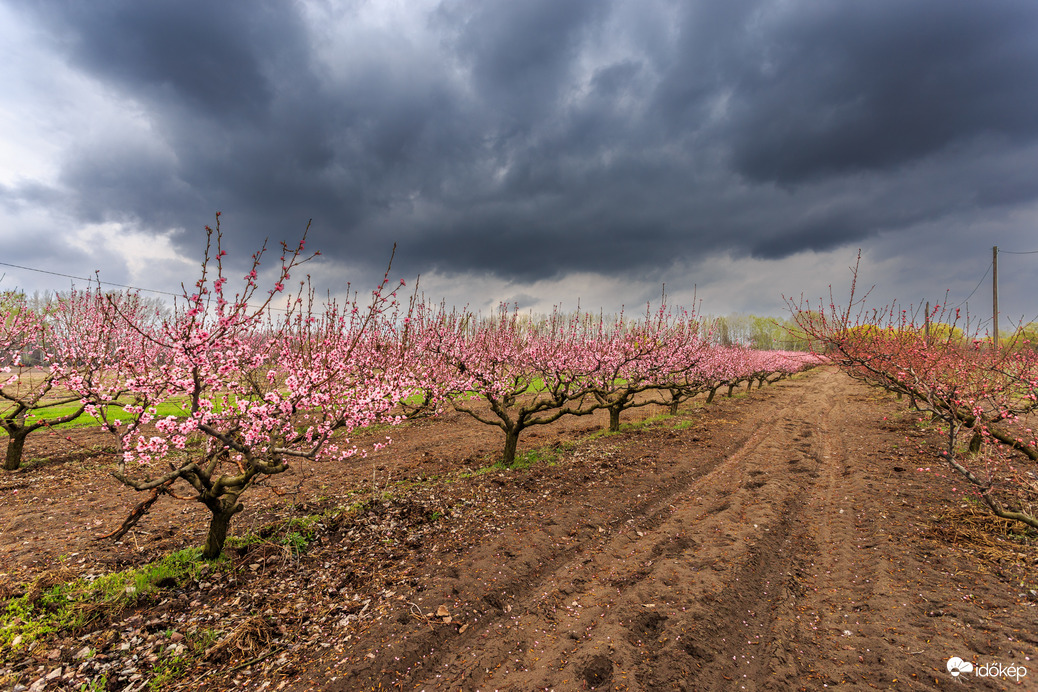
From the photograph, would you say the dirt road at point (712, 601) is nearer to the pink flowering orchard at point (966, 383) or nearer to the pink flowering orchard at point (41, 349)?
the pink flowering orchard at point (966, 383)

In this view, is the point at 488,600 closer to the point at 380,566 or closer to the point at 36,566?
the point at 380,566

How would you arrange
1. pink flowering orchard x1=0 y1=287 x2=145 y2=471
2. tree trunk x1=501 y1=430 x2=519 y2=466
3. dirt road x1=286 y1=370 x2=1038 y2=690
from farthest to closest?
tree trunk x1=501 y1=430 x2=519 y2=466
pink flowering orchard x1=0 y1=287 x2=145 y2=471
dirt road x1=286 y1=370 x2=1038 y2=690

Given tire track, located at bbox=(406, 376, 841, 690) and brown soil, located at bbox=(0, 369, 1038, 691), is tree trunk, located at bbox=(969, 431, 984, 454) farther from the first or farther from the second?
tire track, located at bbox=(406, 376, 841, 690)

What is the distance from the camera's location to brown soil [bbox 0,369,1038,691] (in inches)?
204

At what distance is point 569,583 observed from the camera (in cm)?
716

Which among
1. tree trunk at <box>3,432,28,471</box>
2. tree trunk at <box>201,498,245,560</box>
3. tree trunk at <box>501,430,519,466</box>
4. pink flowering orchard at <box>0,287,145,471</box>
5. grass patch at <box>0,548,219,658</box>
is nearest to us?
grass patch at <box>0,548,219,658</box>

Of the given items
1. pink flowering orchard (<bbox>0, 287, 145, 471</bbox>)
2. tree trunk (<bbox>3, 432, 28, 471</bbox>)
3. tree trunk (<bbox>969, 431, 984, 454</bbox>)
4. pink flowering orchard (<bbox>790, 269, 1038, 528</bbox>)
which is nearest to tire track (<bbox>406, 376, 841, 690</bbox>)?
pink flowering orchard (<bbox>790, 269, 1038, 528</bbox>)

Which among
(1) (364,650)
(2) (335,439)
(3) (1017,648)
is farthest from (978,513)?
(2) (335,439)

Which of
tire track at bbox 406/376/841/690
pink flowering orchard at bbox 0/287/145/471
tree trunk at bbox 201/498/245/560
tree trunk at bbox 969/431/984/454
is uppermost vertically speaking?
pink flowering orchard at bbox 0/287/145/471

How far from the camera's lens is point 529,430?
22.3 meters

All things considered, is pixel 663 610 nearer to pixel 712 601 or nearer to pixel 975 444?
pixel 712 601

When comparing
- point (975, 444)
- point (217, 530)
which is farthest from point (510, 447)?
point (975, 444)

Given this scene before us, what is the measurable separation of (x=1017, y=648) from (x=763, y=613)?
2.85 meters

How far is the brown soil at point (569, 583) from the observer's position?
204 inches
